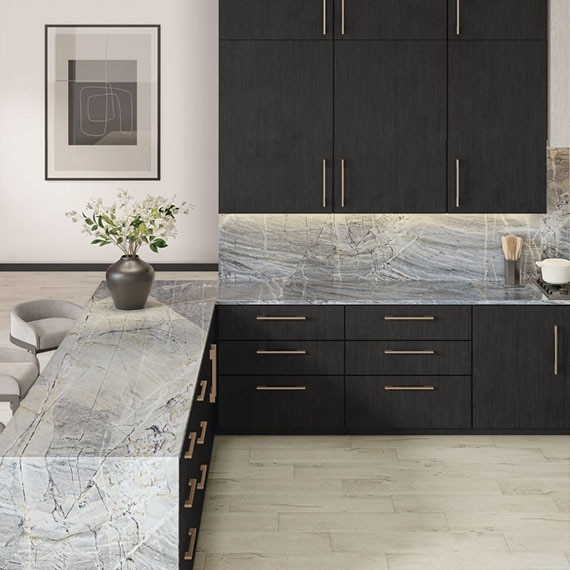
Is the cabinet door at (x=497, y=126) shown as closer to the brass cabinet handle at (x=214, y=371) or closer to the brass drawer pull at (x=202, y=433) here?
the brass cabinet handle at (x=214, y=371)

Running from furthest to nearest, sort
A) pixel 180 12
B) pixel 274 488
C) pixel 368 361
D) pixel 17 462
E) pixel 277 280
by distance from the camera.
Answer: pixel 180 12 < pixel 277 280 < pixel 368 361 < pixel 274 488 < pixel 17 462

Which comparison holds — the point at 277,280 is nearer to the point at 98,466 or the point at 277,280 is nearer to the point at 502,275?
the point at 502,275

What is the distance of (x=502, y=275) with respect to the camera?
5465 millimetres

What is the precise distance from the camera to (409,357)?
16.5ft

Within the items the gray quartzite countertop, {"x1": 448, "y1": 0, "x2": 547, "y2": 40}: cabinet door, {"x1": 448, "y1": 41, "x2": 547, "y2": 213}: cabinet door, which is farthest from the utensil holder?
{"x1": 448, "y1": 0, "x2": 547, "y2": 40}: cabinet door

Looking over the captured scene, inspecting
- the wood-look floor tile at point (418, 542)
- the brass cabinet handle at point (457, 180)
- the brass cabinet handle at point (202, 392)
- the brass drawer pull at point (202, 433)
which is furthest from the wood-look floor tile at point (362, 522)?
the brass cabinet handle at point (457, 180)

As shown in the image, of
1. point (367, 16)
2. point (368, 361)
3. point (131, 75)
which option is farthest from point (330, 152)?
point (131, 75)

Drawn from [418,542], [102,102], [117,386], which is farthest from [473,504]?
[102,102]

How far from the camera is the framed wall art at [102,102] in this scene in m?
9.29

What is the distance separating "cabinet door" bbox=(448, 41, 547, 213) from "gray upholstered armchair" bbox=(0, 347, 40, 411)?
2.14 m

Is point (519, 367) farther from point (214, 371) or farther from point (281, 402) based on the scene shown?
point (214, 371)

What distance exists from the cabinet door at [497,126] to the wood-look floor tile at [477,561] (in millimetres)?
1929

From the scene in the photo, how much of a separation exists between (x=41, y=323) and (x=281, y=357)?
45.2 inches

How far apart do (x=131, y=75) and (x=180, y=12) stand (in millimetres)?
698
